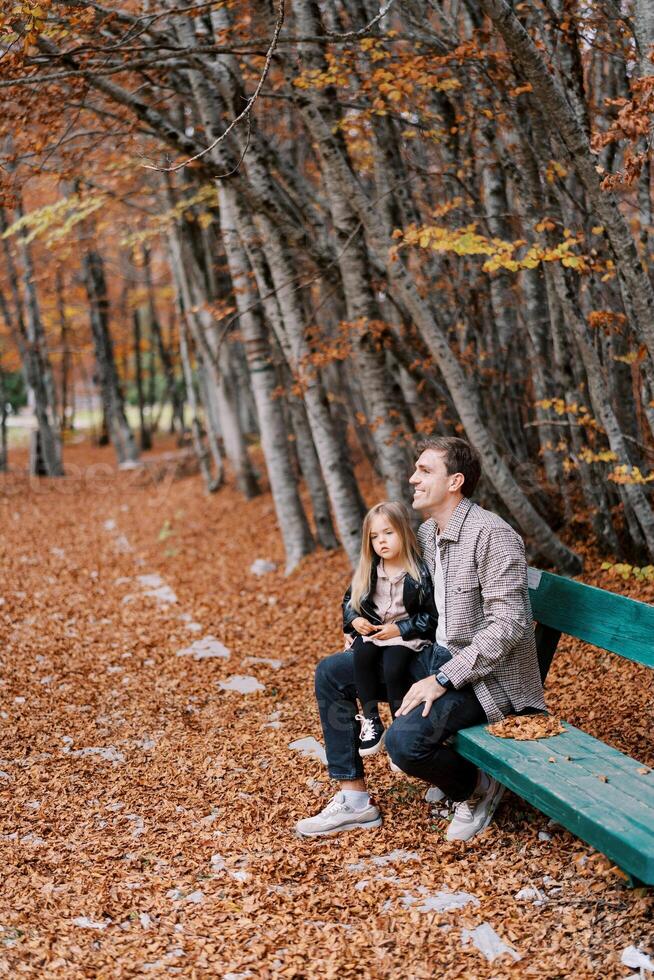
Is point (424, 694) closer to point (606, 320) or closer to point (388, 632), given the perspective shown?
point (388, 632)

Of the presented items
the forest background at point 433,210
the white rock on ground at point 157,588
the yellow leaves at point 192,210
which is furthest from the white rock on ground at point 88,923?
the yellow leaves at point 192,210

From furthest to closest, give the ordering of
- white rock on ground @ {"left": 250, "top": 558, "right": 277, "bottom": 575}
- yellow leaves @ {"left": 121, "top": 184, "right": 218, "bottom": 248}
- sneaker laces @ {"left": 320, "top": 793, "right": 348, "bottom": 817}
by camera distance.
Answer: yellow leaves @ {"left": 121, "top": 184, "right": 218, "bottom": 248} < white rock on ground @ {"left": 250, "top": 558, "right": 277, "bottom": 575} < sneaker laces @ {"left": 320, "top": 793, "right": 348, "bottom": 817}

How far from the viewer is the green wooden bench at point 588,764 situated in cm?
280

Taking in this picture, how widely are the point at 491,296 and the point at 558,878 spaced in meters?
5.37

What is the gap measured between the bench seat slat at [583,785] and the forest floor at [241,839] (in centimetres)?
38

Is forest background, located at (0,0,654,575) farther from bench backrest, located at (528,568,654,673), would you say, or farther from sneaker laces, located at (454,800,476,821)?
sneaker laces, located at (454,800,476,821)

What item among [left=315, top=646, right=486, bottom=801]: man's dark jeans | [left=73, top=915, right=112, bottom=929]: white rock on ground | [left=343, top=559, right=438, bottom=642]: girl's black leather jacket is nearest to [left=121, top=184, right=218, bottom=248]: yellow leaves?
[left=343, top=559, right=438, bottom=642]: girl's black leather jacket

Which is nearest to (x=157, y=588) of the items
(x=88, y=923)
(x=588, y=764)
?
(x=88, y=923)

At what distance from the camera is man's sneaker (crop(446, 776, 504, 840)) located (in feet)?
12.2

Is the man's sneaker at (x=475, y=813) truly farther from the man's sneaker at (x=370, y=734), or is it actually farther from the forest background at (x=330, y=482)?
the man's sneaker at (x=370, y=734)

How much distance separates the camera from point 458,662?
362 centimetres

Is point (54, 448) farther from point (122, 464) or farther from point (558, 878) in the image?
point (558, 878)

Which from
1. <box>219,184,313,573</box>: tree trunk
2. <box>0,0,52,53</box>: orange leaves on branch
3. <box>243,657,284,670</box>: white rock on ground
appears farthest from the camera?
<box>219,184,313,573</box>: tree trunk

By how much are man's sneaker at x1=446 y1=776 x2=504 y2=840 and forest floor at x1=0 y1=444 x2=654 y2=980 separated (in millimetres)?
60
